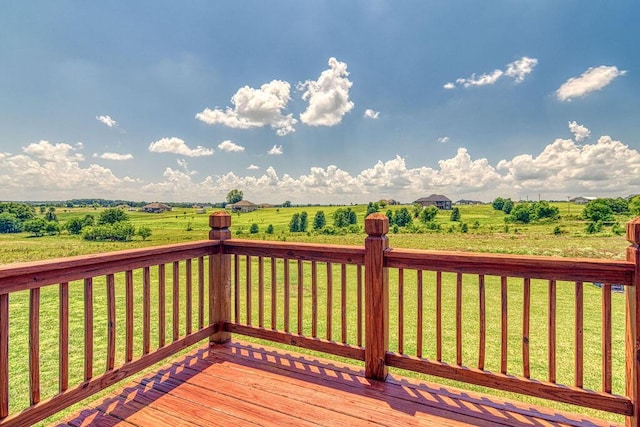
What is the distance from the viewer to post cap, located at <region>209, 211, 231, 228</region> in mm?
2688

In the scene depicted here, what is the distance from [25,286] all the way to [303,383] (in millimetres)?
1671

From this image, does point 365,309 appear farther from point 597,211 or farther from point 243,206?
point 597,211

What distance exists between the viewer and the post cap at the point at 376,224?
2.01 metres

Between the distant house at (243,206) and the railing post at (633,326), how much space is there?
700cm

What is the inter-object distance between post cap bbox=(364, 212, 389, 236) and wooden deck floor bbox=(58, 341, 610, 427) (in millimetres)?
1037

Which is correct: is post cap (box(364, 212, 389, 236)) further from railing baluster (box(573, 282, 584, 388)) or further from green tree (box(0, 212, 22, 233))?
green tree (box(0, 212, 22, 233))

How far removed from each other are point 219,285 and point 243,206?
6427 mm

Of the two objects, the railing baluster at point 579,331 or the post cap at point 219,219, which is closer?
the railing baluster at point 579,331

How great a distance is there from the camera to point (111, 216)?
1020 centimetres

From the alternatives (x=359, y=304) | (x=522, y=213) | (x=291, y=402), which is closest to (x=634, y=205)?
(x=522, y=213)

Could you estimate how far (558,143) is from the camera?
13.4 metres

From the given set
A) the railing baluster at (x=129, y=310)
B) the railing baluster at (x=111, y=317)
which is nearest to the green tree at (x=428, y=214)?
the railing baluster at (x=129, y=310)

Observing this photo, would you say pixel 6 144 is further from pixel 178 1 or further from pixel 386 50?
pixel 386 50

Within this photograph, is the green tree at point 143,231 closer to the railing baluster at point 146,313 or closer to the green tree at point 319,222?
the green tree at point 319,222
